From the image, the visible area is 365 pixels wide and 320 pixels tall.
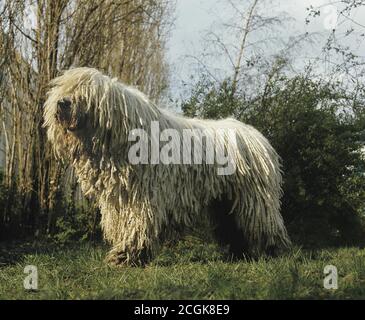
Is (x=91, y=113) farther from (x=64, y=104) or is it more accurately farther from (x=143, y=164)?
(x=143, y=164)

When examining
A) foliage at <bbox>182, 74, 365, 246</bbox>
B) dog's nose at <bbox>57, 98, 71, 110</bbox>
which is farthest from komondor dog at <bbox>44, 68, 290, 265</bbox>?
foliage at <bbox>182, 74, 365, 246</bbox>

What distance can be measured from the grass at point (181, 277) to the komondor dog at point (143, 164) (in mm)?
393

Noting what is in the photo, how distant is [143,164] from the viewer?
5.86 meters

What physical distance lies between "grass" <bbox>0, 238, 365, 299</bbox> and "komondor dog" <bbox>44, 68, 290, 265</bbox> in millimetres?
393

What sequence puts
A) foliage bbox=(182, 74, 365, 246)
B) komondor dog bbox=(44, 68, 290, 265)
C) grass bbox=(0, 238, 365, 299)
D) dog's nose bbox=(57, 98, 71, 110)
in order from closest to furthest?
grass bbox=(0, 238, 365, 299) < dog's nose bbox=(57, 98, 71, 110) < komondor dog bbox=(44, 68, 290, 265) < foliage bbox=(182, 74, 365, 246)

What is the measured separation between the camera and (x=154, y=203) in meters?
5.86

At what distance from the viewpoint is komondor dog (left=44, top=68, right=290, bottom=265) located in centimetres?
580

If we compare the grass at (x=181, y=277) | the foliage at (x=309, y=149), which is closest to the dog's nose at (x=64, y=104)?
the grass at (x=181, y=277)

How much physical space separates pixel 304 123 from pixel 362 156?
1189 mm

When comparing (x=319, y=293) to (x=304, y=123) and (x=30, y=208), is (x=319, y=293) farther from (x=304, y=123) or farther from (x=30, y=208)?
(x=30, y=208)

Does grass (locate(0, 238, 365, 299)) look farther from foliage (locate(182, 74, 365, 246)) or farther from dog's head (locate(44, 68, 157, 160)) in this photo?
foliage (locate(182, 74, 365, 246))

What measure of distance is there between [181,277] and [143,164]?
1.24 metres

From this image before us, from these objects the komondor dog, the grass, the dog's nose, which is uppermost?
the dog's nose

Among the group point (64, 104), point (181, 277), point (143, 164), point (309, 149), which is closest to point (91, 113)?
point (64, 104)
